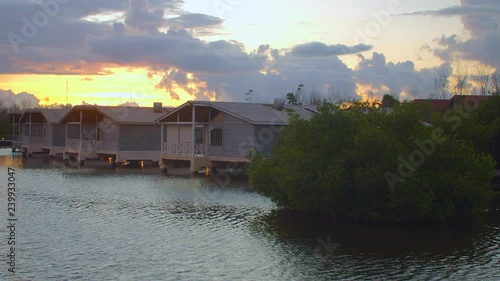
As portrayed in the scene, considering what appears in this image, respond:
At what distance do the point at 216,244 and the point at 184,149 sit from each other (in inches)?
990

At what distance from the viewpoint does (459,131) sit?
1204 inches

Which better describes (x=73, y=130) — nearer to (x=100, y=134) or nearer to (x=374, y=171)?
(x=100, y=134)

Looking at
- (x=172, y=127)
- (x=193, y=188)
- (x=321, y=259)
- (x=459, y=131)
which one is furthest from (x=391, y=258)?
(x=172, y=127)

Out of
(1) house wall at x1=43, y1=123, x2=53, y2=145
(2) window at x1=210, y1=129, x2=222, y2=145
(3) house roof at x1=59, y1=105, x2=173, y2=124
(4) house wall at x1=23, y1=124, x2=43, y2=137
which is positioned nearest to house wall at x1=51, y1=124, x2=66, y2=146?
(1) house wall at x1=43, y1=123, x2=53, y2=145

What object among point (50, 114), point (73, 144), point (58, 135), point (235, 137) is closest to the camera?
point (235, 137)

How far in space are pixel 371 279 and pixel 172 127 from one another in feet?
105

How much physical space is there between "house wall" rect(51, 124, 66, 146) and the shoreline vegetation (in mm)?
40405

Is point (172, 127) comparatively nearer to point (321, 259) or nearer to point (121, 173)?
point (121, 173)

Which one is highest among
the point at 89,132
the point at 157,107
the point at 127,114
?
the point at 157,107

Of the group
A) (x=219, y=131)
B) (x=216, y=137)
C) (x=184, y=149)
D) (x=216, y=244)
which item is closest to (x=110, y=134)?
(x=184, y=149)

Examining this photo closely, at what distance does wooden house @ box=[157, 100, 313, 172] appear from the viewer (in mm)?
40531

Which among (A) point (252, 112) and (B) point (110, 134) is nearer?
(A) point (252, 112)

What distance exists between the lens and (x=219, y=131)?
42156mm

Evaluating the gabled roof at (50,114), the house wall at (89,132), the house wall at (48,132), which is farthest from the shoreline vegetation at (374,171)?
the house wall at (48,132)
